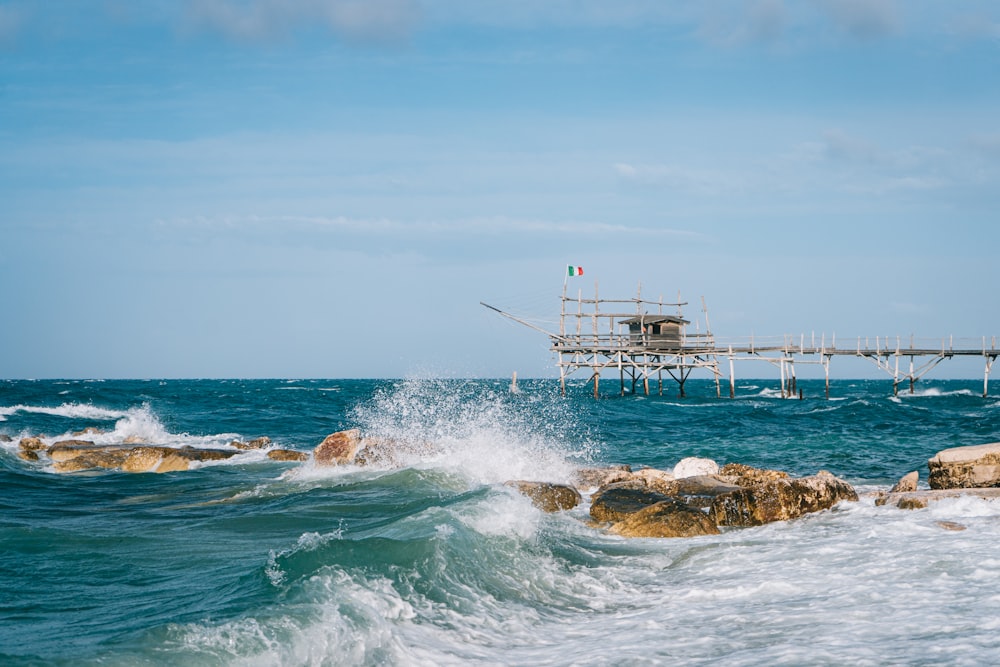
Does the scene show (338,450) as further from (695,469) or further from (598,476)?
(695,469)

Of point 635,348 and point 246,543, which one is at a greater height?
point 635,348

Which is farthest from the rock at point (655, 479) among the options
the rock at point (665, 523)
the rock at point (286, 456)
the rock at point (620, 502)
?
the rock at point (286, 456)

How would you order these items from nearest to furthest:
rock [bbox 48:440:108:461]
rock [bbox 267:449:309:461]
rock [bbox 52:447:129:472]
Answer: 1. rock [bbox 52:447:129:472]
2. rock [bbox 48:440:108:461]
3. rock [bbox 267:449:309:461]

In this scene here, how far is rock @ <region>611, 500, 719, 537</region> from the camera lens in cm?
1028

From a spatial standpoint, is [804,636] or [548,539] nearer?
[804,636]

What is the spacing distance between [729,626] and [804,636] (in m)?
0.62

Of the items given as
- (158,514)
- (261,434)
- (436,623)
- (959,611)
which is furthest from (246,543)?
(261,434)

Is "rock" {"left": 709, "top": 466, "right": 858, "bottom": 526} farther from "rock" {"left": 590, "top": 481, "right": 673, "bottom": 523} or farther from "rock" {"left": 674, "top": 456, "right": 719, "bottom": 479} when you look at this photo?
"rock" {"left": 674, "top": 456, "right": 719, "bottom": 479}

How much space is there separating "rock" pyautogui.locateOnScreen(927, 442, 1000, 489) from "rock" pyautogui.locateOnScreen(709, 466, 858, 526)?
70.2 inches

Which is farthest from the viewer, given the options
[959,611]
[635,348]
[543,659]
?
[635,348]

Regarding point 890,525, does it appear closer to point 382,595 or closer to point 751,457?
point 382,595

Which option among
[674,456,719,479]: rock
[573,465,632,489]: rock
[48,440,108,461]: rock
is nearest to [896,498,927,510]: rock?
[674,456,719,479]: rock

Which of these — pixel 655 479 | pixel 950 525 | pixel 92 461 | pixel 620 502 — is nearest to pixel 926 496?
pixel 950 525

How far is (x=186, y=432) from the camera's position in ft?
94.9
